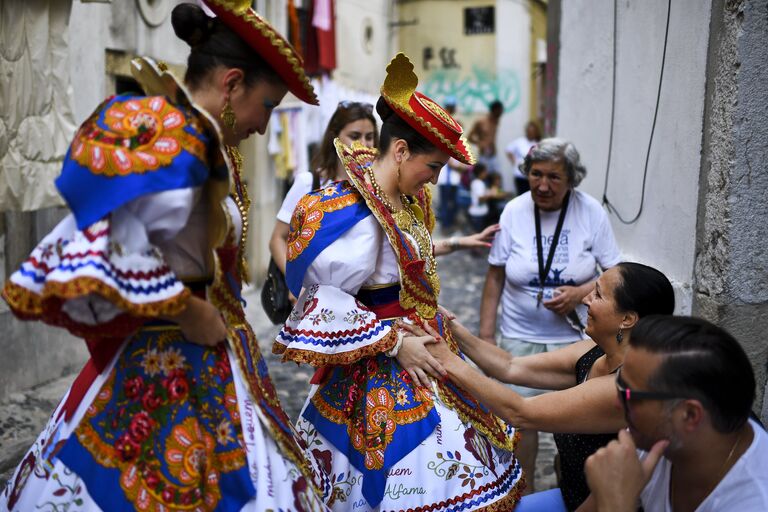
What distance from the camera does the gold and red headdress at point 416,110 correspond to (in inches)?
120

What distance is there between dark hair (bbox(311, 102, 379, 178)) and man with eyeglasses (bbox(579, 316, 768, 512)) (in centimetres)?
281

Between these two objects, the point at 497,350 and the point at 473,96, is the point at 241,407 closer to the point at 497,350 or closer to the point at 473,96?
the point at 497,350

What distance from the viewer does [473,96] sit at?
19.4 meters

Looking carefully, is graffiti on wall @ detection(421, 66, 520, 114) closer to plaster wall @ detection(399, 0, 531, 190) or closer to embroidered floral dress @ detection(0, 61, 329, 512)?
plaster wall @ detection(399, 0, 531, 190)

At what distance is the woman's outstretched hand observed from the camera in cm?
301

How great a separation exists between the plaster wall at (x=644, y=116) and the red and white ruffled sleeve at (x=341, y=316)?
2.13 meters

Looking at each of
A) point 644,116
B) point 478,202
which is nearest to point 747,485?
point 644,116

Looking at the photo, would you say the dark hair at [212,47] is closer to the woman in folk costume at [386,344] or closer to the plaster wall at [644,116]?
the woman in folk costume at [386,344]

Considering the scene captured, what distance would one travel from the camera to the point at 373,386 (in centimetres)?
303

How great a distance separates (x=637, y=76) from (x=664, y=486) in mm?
3871

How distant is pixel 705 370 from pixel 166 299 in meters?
1.29

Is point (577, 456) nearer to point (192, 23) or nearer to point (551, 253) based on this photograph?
point (551, 253)

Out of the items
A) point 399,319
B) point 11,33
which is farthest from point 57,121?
point 399,319

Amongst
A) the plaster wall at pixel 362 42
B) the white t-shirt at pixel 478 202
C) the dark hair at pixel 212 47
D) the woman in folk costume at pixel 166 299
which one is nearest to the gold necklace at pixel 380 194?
Answer: the woman in folk costume at pixel 166 299
